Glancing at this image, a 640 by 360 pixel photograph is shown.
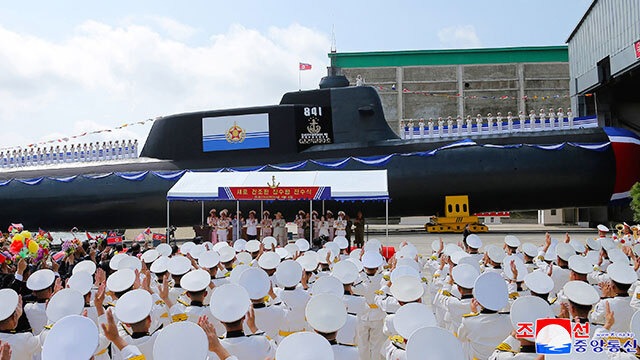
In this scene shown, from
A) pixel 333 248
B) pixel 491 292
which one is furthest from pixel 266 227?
pixel 491 292

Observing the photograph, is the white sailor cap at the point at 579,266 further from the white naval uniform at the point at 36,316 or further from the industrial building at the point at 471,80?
the industrial building at the point at 471,80

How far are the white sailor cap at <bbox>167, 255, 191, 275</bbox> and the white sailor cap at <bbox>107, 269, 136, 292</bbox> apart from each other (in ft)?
2.67

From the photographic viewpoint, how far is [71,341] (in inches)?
132

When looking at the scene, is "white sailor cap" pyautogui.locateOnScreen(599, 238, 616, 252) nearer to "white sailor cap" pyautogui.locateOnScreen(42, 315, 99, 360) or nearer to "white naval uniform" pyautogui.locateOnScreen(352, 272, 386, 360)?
"white naval uniform" pyautogui.locateOnScreen(352, 272, 386, 360)

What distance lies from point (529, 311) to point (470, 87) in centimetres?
5821

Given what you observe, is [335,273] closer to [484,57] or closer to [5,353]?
[5,353]

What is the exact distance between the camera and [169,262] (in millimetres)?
7156

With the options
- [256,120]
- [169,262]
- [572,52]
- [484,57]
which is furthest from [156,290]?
[484,57]

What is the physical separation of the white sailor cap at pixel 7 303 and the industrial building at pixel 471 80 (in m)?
55.1

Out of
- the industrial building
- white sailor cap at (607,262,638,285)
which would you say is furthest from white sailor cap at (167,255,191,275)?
the industrial building

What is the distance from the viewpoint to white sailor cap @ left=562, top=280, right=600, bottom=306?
450 centimetres

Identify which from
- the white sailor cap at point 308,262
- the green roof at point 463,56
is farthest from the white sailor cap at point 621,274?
the green roof at point 463,56

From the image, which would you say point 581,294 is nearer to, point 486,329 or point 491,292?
point 491,292

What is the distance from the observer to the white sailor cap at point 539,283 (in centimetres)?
534
